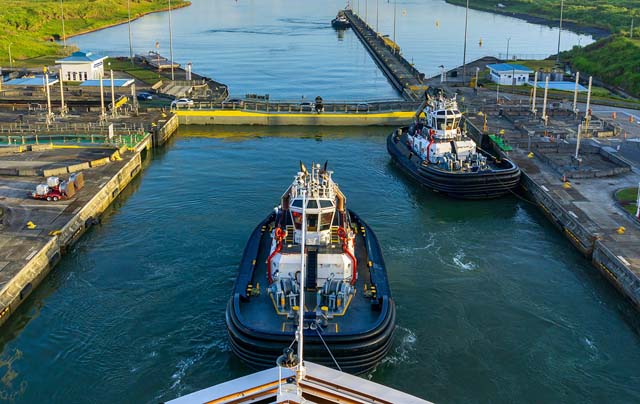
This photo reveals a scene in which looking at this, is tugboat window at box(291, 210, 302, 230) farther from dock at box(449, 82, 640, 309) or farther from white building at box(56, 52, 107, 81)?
white building at box(56, 52, 107, 81)

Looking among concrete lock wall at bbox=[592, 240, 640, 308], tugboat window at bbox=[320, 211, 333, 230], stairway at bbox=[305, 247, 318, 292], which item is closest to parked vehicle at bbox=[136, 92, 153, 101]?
tugboat window at bbox=[320, 211, 333, 230]

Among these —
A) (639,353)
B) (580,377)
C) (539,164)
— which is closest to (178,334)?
(580,377)

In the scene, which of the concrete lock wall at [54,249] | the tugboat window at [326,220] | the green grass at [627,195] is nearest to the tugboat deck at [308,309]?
the tugboat window at [326,220]

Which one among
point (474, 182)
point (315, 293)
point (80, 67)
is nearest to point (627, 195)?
point (474, 182)

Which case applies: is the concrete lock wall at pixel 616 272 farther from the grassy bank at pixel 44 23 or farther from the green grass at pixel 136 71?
the grassy bank at pixel 44 23

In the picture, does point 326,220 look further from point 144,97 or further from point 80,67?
point 80,67

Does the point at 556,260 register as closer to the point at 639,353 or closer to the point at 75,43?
the point at 639,353
